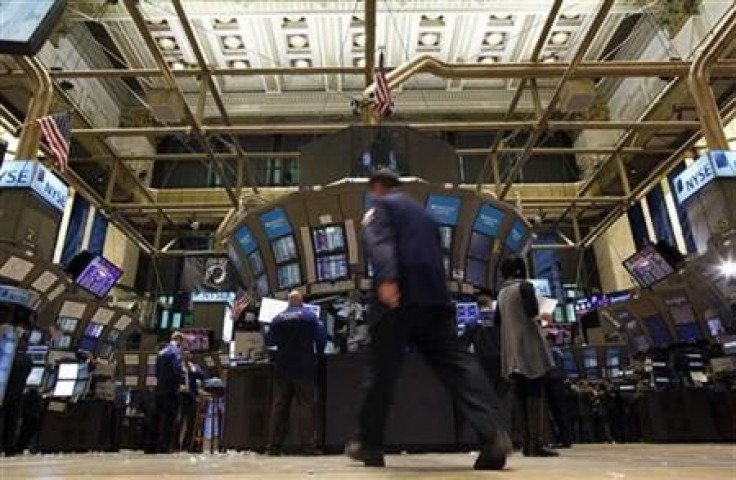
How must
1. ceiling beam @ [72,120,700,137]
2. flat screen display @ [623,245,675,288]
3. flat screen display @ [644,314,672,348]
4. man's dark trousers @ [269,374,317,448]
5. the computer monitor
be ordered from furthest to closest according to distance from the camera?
ceiling beam @ [72,120,700,137] < flat screen display @ [623,245,675,288] < flat screen display @ [644,314,672,348] < the computer monitor < man's dark trousers @ [269,374,317,448]

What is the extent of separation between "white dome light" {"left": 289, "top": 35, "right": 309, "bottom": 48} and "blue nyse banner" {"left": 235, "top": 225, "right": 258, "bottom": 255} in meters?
7.46

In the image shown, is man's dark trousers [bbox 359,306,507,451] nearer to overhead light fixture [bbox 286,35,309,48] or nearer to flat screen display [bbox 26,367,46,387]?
flat screen display [bbox 26,367,46,387]

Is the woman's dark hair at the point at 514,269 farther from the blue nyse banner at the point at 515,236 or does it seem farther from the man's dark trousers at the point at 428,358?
the blue nyse banner at the point at 515,236

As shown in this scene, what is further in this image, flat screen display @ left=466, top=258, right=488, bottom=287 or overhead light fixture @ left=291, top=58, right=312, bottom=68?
overhead light fixture @ left=291, top=58, right=312, bottom=68

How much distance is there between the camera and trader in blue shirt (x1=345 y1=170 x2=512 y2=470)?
2959 mm

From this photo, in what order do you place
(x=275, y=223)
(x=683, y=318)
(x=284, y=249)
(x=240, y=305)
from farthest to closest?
(x=240, y=305) → (x=683, y=318) → (x=284, y=249) → (x=275, y=223)

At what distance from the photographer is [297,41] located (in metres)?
15.7

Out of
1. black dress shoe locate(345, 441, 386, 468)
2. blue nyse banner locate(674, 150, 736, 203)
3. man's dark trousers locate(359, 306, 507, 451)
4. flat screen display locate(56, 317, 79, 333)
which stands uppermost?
blue nyse banner locate(674, 150, 736, 203)

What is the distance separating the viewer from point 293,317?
6590 millimetres

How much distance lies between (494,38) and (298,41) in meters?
5.30

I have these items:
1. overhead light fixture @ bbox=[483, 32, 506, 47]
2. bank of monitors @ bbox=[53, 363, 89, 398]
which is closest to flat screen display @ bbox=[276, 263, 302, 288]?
bank of monitors @ bbox=[53, 363, 89, 398]

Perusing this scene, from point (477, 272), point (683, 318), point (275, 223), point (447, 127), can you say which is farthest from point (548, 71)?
point (275, 223)

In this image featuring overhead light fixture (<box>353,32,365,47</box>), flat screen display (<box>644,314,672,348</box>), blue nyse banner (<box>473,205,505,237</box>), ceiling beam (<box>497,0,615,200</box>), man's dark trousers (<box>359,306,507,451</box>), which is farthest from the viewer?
overhead light fixture (<box>353,32,365,47</box>)

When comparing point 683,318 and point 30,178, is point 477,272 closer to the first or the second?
point 683,318
